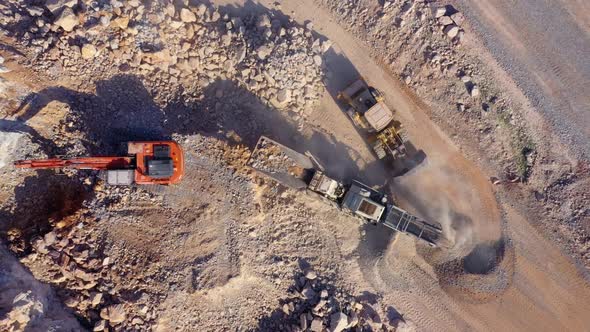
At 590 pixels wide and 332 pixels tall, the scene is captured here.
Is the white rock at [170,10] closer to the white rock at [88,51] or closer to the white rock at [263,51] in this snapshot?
the white rock at [88,51]

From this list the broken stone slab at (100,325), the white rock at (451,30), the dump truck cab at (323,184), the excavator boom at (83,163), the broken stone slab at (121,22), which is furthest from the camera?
the white rock at (451,30)

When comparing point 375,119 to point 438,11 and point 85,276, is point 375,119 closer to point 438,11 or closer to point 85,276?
point 438,11

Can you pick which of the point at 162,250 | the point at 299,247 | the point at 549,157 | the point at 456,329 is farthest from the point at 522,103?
the point at 162,250

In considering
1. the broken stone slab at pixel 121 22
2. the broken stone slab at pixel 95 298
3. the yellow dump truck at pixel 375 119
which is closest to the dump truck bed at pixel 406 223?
the yellow dump truck at pixel 375 119

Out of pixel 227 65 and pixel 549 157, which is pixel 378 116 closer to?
pixel 227 65

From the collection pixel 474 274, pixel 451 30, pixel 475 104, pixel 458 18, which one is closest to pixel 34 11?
pixel 451 30

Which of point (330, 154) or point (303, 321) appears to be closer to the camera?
point (303, 321)
